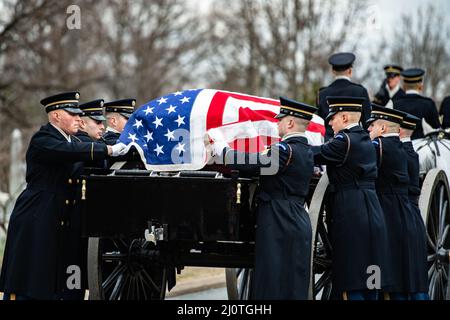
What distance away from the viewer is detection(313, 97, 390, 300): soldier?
6.65m

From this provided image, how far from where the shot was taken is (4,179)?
14.5 m

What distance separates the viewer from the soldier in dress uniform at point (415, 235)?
734 cm

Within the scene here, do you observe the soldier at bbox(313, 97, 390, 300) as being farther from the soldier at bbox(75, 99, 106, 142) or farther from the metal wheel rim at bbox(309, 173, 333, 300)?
the soldier at bbox(75, 99, 106, 142)

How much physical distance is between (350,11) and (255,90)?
4.71m

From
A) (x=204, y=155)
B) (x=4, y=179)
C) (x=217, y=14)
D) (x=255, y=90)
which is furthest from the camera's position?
(x=217, y=14)

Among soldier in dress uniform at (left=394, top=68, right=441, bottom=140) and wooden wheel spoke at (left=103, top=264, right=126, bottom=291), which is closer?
wooden wheel spoke at (left=103, top=264, right=126, bottom=291)

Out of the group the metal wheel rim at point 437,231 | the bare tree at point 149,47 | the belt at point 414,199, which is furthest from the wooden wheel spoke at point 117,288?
the bare tree at point 149,47

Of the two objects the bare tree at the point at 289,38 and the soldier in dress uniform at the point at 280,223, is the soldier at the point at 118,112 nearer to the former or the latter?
the soldier in dress uniform at the point at 280,223

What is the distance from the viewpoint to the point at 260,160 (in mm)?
6094

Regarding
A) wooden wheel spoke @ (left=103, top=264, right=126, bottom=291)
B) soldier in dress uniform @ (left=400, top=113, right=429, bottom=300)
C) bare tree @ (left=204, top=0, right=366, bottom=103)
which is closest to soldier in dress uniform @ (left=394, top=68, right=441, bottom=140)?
soldier in dress uniform @ (left=400, top=113, right=429, bottom=300)

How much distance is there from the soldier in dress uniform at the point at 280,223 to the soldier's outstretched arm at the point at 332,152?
0.41 m

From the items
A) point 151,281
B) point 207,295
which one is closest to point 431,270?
point 151,281
